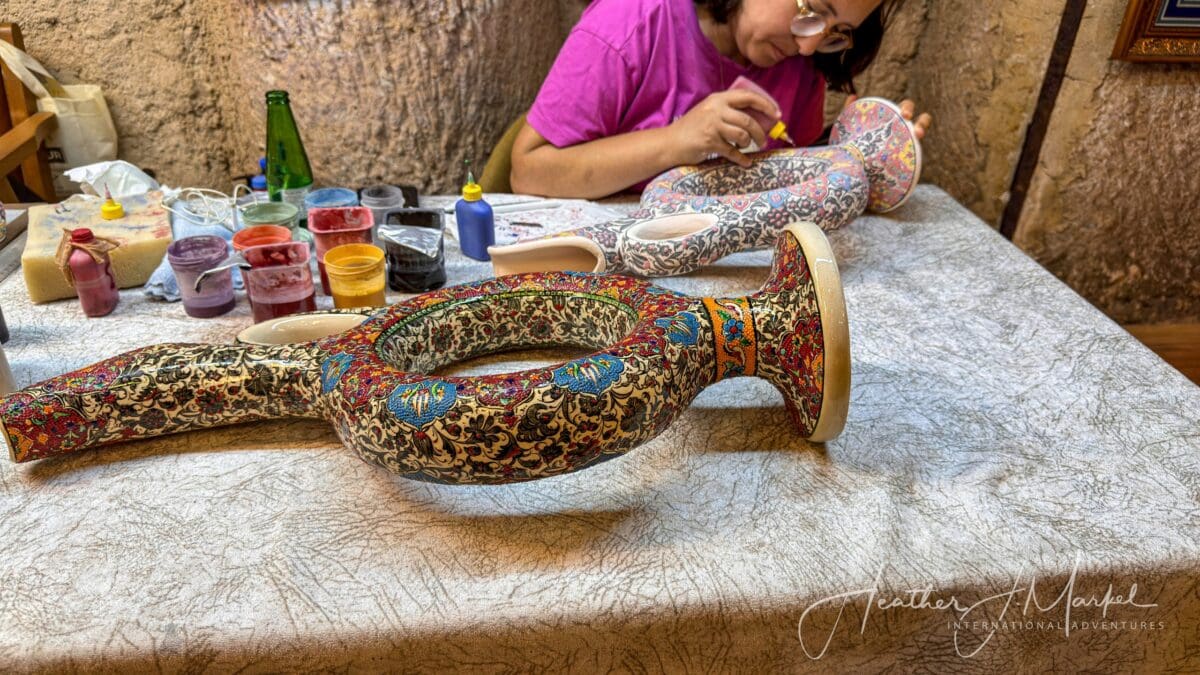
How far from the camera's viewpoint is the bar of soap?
1.42m

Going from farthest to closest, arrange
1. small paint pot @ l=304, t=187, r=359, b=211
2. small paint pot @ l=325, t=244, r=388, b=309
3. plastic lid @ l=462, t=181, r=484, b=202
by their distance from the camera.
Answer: small paint pot @ l=304, t=187, r=359, b=211 → plastic lid @ l=462, t=181, r=484, b=202 → small paint pot @ l=325, t=244, r=388, b=309

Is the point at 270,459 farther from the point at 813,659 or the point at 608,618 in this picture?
the point at 813,659

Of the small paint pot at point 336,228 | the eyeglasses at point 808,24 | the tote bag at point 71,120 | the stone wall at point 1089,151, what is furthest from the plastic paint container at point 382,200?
the stone wall at point 1089,151

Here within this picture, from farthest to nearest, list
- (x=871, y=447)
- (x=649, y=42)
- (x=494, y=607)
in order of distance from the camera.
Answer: (x=649, y=42), (x=871, y=447), (x=494, y=607)

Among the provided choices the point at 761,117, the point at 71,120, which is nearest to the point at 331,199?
the point at 761,117

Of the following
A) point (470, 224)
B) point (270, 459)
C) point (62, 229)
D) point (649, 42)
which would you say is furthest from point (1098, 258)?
point (62, 229)

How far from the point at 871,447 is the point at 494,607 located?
1.88 ft

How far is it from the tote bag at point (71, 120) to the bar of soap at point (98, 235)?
0.80 m

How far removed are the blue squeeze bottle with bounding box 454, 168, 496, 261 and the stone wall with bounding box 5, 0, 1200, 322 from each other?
71 cm

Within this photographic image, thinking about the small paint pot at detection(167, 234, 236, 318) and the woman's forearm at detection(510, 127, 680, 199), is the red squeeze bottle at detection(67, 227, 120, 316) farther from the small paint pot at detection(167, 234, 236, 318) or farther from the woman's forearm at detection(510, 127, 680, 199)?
the woman's forearm at detection(510, 127, 680, 199)

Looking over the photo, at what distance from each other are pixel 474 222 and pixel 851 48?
1.04m

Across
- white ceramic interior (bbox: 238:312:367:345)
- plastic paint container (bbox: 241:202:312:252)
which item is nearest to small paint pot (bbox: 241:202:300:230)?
plastic paint container (bbox: 241:202:312:252)

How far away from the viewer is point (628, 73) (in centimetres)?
182

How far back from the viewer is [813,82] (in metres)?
2.09
